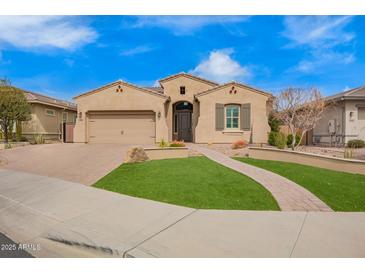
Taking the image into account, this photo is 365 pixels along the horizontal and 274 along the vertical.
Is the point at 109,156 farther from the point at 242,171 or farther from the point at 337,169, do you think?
the point at 337,169

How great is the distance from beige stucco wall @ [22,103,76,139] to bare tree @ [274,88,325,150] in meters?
18.6

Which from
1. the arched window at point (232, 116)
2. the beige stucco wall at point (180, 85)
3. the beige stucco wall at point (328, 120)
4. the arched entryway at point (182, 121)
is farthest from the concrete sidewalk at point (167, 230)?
the beige stucco wall at point (328, 120)

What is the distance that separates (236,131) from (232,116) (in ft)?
3.69

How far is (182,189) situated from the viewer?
6340mm

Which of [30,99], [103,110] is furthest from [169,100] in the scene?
[30,99]

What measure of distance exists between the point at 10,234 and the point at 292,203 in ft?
18.5

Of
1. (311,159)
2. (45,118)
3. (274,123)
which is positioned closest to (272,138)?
(274,123)

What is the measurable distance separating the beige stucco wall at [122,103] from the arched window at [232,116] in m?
4.44

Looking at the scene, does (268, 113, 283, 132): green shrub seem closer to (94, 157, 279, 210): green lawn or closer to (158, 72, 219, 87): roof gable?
(158, 72, 219, 87): roof gable

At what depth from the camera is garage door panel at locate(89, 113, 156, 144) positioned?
17.6 meters

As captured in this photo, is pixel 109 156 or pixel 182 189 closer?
pixel 182 189

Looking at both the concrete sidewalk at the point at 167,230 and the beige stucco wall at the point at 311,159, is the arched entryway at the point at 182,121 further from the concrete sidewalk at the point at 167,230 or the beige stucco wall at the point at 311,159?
the concrete sidewalk at the point at 167,230

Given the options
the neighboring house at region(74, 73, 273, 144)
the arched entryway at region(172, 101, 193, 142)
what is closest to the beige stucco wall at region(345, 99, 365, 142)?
the neighboring house at region(74, 73, 273, 144)

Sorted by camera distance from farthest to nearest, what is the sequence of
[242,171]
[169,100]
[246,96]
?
1. [169,100]
2. [246,96]
3. [242,171]
